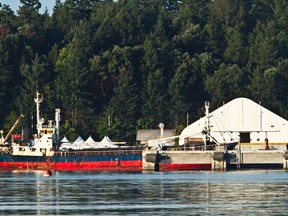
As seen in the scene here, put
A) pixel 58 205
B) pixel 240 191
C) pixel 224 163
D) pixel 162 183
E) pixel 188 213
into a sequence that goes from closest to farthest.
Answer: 1. pixel 188 213
2. pixel 58 205
3. pixel 240 191
4. pixel 162 183
5. pixel 224 163

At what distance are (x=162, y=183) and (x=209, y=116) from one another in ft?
180

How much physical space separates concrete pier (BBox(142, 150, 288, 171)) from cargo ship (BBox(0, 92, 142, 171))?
181 inches

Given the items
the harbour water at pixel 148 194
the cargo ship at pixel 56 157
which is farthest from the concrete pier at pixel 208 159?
the harbour water at pixel 148 194

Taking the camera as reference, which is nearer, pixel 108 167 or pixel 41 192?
pixel 41 192

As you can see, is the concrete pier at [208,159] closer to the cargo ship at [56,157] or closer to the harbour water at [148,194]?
the cargo ship at [56,157]

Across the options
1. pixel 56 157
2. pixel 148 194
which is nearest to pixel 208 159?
pixel 56 157

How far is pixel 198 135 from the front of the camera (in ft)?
653

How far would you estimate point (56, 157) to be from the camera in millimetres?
191375

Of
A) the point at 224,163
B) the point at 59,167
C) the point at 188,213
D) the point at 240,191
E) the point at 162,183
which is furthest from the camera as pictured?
the point at 59,167

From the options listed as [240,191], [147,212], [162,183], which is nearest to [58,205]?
[147,212]

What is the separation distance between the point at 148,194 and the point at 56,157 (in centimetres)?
7089

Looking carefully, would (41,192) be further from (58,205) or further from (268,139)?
(268,139)

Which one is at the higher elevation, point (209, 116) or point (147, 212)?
point (209, 116)

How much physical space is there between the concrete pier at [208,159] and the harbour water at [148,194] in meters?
12.4
